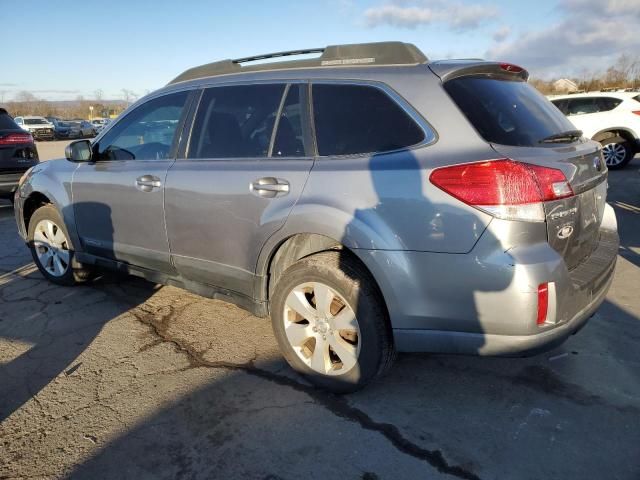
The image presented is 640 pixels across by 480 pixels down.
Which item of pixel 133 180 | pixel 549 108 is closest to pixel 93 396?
pixel 133 180

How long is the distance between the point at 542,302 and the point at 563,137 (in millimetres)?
1005

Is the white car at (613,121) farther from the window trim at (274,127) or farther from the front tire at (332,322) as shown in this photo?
the front tire at (332,322)

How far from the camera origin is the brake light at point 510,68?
277cm

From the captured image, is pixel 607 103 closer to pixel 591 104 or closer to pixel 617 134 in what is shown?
pixel 591 104

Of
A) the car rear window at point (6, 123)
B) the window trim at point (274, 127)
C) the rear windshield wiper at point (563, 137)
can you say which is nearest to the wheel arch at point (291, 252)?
the window trim at point (274, 127)

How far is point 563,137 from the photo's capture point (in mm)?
2617

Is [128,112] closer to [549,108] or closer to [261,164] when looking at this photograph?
[261,164]

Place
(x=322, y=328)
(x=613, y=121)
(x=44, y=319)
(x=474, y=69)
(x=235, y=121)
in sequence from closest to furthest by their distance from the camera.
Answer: (x=474, y=69)
(x=322, y=328)
(x=235, y=121)
(x=44, y=319)
(x=613, y=121)

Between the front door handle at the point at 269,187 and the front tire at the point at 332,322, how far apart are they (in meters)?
0.42

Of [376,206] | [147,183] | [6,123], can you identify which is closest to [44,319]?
[147,183]

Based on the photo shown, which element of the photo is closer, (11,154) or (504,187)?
(504,187)

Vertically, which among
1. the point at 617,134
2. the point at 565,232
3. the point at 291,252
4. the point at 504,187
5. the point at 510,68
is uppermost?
the point at 510,68

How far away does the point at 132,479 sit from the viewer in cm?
218

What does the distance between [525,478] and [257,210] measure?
191 centimetres
